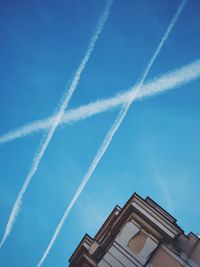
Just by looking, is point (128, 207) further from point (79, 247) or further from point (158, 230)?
point (79, 247)

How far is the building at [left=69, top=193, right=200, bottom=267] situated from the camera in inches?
575

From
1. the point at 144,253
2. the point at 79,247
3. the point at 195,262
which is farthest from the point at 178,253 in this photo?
the point at 79,247

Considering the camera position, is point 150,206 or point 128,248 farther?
point 150,206

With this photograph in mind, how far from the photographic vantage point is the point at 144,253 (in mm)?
14781

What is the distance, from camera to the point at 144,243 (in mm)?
15148

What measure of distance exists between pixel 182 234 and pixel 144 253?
2.79 metres

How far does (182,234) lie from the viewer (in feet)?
53.0

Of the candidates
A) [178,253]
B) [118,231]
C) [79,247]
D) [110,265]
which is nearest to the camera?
[110,265]

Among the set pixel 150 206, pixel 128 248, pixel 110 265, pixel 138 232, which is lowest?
pixel 110 265

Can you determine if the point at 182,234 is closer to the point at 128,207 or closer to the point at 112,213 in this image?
the point at 128,207

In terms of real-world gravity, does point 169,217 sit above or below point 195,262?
above

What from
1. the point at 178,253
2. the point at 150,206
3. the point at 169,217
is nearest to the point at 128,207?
the point at 150,206

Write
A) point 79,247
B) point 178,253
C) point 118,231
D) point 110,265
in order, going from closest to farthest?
1. point 110,265
2. point 178,253
3. point 118,231
4. point 79,247

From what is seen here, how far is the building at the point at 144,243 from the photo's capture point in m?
14.6
